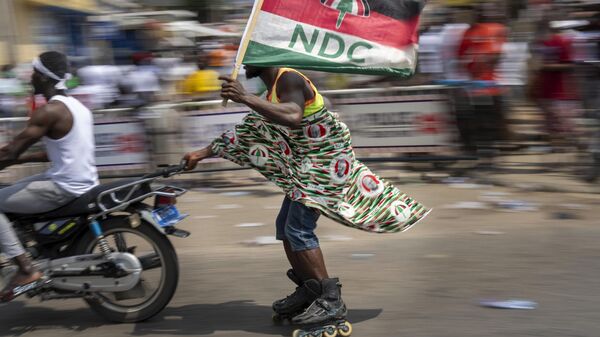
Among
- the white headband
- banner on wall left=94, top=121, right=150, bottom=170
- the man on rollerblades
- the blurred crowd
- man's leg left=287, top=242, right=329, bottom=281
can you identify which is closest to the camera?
the man on rollerblades

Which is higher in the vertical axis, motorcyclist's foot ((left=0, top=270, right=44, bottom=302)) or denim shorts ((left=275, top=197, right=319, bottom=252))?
denim shorts ((left=275, top=197, right=319, bottom=252))

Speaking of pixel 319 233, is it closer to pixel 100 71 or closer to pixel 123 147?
pixel 123 147

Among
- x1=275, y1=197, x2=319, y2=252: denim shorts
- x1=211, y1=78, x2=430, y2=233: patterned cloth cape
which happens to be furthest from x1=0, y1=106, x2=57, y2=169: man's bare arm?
x1=275, y1=197, x2=319, y2=252: denim shorts

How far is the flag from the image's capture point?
4.23 metres

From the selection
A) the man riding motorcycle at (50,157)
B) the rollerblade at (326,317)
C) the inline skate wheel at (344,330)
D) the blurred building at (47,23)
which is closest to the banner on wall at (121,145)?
the man riding motorcycle at (50,157)

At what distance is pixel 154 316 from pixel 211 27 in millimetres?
11350

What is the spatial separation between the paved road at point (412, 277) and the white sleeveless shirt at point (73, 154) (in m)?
0.91

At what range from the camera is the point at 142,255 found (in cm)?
471

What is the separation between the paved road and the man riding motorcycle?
0.58m

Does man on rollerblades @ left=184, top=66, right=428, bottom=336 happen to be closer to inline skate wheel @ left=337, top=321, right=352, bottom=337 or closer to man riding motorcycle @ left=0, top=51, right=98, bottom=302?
inline skate wheel @ left=337, top=321, right=352, bottom=337

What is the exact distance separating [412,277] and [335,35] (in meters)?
1.99

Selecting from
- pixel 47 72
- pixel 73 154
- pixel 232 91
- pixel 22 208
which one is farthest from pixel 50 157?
pixel 232 91

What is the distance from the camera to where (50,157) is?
15.4 ft

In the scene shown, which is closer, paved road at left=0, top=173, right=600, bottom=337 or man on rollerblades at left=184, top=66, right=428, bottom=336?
man on rollerblades at left=184, top=66, right=428, bottom=336
